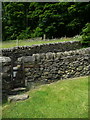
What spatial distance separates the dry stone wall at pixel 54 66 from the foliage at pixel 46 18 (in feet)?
77.3

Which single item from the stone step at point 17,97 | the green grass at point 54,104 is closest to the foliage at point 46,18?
the green grass at point 54,104

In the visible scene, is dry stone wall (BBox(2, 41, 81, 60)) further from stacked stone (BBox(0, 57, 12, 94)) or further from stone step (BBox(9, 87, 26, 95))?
stacked stone (BBox(0, 57, 12, 94))

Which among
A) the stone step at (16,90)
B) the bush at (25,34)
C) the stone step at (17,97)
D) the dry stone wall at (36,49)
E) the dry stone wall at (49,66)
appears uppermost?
the dry stone wall at (49,66)

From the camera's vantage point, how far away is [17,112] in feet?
18.0

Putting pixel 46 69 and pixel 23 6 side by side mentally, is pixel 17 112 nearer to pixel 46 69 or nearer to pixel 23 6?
pixel 46 69

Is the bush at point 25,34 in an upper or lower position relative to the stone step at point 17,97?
lower

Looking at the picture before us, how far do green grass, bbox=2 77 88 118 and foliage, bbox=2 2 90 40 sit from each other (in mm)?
25352

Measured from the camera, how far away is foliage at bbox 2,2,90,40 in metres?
31.5

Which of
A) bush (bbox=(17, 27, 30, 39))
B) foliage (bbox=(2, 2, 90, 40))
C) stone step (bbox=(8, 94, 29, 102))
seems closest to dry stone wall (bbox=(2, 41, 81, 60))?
stone step (bbox=(8, 94, 29, 102))

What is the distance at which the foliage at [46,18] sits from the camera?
104 feet

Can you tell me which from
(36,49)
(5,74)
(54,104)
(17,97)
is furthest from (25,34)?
(54,104)

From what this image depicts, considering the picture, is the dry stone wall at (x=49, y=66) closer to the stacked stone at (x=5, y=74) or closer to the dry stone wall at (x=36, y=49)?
the stacked stone at (x=5, y=74)

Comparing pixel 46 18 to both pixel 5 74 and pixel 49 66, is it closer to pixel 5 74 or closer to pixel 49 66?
pixel 49 66

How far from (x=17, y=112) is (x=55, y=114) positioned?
1137mm
